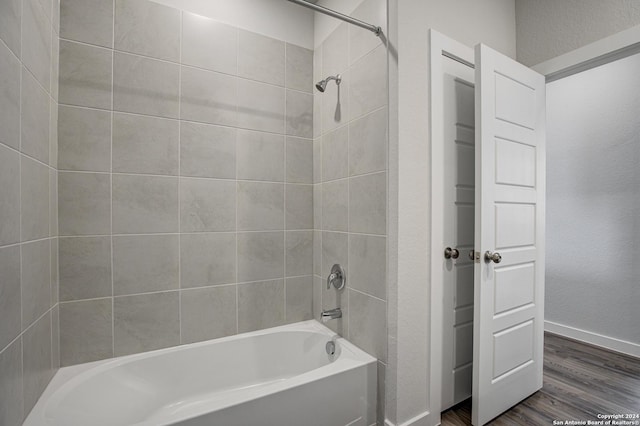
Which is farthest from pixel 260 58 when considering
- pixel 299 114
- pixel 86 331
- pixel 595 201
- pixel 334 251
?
pixel 595 201

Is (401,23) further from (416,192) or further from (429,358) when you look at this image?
(429,358)

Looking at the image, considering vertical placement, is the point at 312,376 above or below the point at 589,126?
below

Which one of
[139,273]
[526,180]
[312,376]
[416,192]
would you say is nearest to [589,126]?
[526,180]

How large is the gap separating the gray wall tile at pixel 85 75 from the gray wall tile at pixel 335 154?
1.19m

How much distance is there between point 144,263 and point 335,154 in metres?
1.24

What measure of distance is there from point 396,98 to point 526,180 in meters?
1.00

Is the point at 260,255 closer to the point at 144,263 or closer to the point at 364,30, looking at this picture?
the point at 144,263

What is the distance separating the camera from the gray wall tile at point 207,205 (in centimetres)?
162

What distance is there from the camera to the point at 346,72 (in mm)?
1699

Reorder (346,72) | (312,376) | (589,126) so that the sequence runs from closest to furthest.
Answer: (312,376) < (346,72) < (589,126)

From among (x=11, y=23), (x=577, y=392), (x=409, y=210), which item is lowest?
(x=577, y=392)

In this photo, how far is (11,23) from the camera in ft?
2.96

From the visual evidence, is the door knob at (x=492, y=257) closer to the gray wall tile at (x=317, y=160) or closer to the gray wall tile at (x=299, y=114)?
the gray wall tile at (x=317, y=160)

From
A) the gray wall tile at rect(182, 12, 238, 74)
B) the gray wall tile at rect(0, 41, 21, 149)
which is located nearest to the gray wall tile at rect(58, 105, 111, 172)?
the gray wall tile at rect(0, 41, 21, 149)
